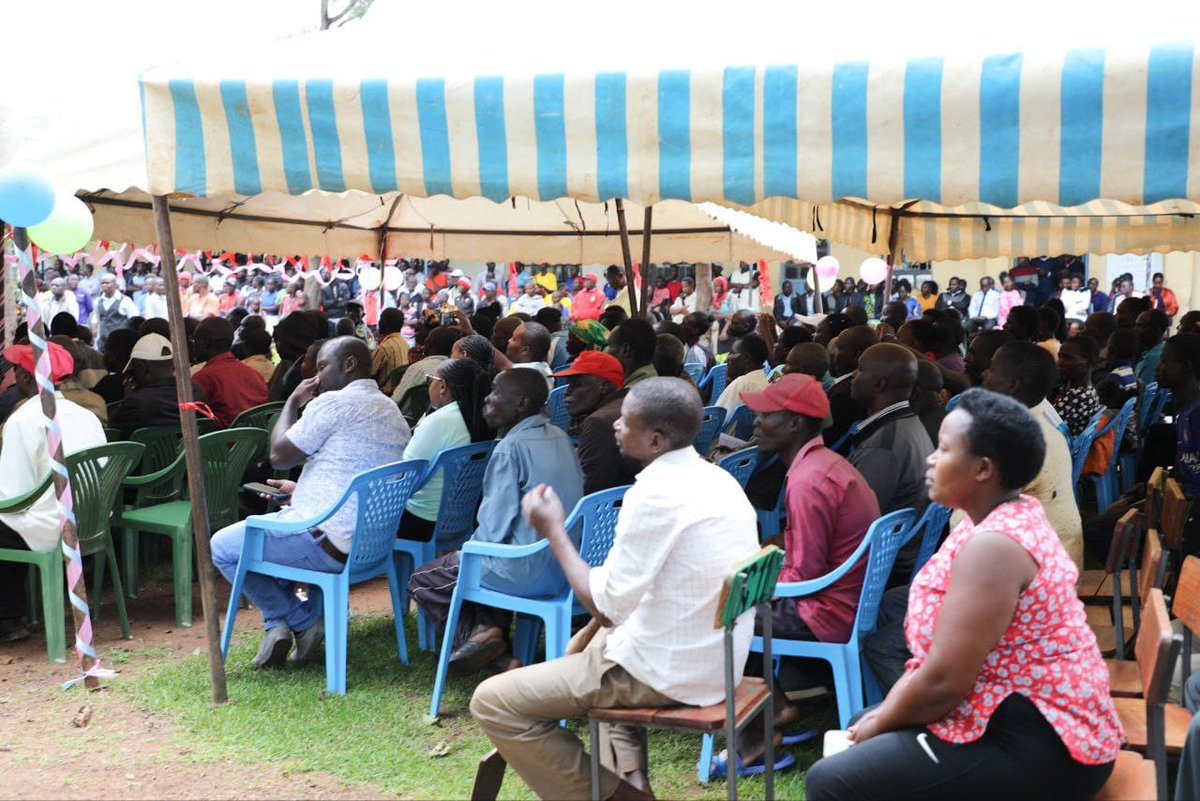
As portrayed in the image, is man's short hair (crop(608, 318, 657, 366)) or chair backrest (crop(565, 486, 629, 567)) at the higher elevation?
man's short hair (crop(608, 318, 657, 366))

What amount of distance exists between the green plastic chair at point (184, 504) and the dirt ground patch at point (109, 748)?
1.26 feet

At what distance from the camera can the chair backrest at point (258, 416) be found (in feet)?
24.7

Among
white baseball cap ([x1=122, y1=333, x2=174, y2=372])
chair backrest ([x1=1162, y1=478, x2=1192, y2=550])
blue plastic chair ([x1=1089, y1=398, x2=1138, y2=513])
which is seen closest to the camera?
chair backrest ([x1=1162, y1=478, x2=1192, y2=550])

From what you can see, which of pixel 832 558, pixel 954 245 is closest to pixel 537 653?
pixel 832 558

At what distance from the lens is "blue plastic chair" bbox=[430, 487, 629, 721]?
4.62 m

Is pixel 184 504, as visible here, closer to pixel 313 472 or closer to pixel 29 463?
pixel 29 463

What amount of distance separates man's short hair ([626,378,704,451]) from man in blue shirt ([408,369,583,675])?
1239 mm

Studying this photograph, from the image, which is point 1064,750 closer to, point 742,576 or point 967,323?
point 742,576

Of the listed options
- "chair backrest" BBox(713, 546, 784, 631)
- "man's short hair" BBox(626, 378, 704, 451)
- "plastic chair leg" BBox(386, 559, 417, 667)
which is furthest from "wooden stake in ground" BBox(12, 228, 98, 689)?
"chair backrest" BBox(713, 546, 784, 631)

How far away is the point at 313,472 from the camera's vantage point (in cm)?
551

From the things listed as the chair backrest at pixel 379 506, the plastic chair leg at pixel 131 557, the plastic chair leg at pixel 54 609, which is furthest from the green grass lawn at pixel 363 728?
the plastic chair leg at pixel 131 557

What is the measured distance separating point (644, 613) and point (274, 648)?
8.72 feet

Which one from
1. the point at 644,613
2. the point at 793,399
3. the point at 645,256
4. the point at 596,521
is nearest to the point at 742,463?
the point at 596,521

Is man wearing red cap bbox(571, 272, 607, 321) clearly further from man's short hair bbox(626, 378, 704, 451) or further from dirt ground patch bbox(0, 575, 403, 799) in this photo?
man's short hair bbox(626, 378, 704, 451)
